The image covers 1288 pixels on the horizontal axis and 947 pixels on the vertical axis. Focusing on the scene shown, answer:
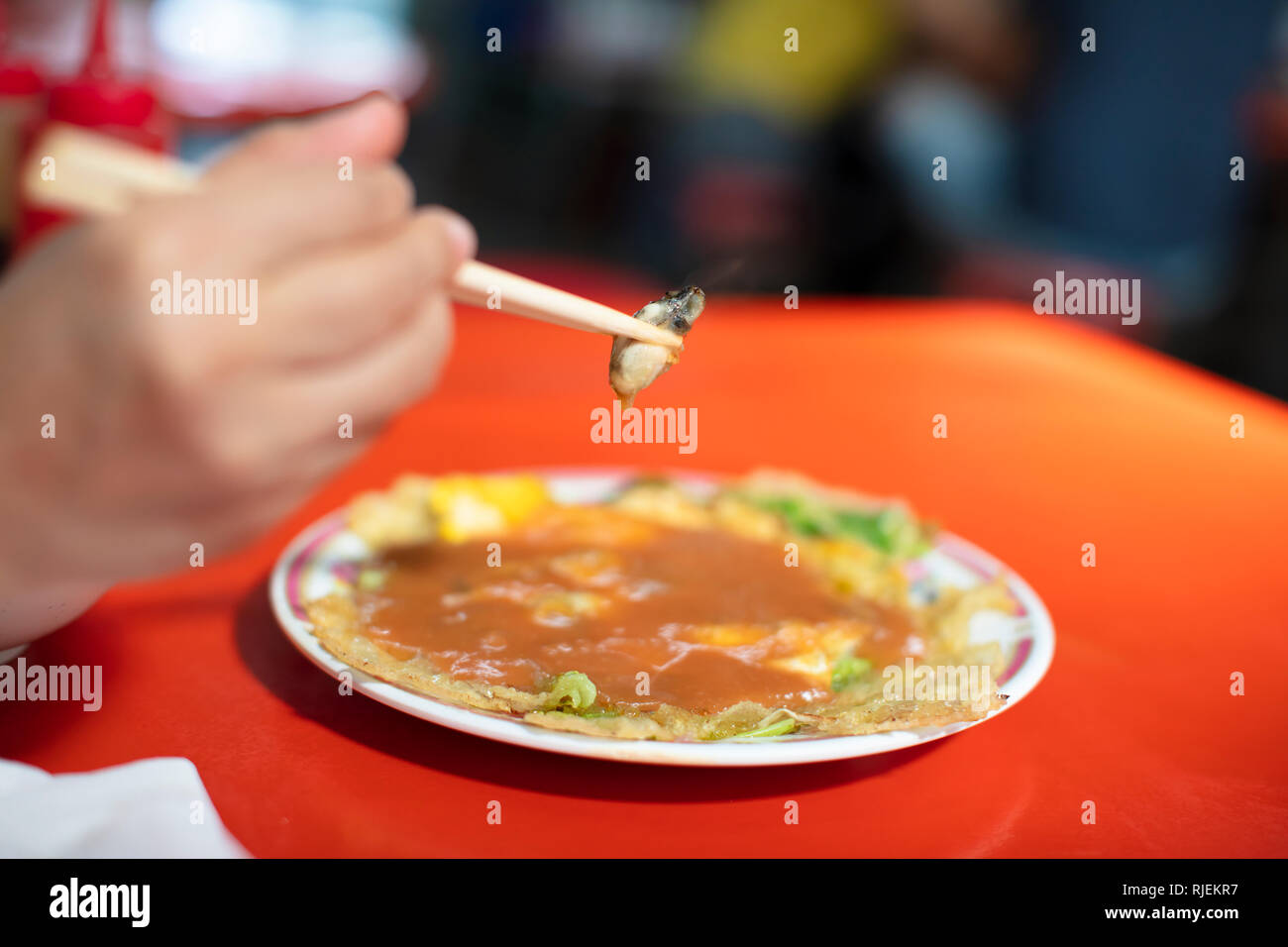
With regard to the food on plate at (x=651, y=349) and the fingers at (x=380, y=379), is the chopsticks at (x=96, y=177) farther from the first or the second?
the food on plate at (x=651, y=349)

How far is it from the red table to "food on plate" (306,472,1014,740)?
0.07m

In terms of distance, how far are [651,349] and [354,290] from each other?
1.39ft

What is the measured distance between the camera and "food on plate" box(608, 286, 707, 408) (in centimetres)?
128

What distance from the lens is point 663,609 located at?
4.56 feet

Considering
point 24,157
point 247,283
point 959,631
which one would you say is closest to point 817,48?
point 24,157

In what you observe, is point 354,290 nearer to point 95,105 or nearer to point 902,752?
point 902,752

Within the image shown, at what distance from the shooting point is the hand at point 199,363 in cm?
83

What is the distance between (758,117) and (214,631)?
4.65 metres

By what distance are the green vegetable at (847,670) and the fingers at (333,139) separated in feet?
2.32
